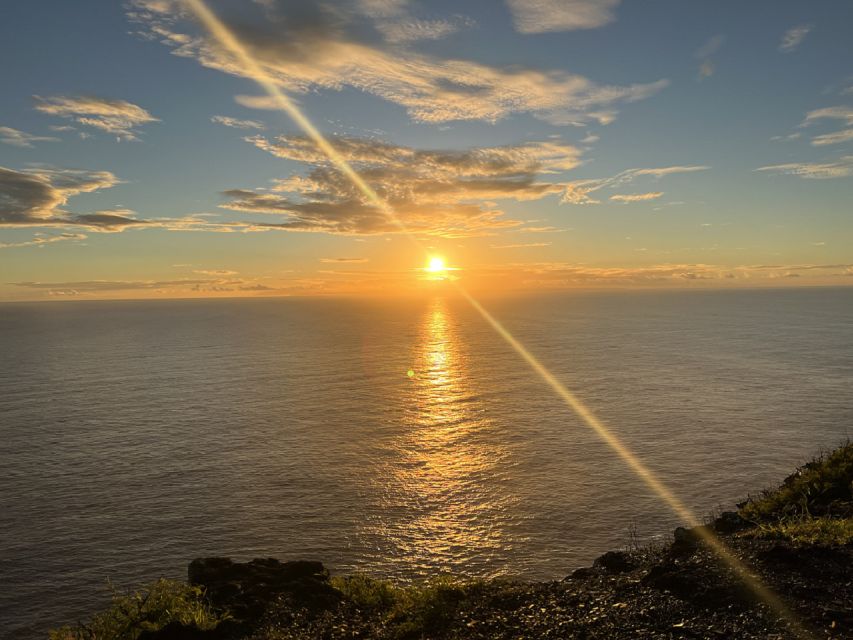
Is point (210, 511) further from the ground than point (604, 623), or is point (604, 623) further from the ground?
point (604, 623)

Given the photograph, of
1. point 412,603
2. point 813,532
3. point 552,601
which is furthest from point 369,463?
point 813,532

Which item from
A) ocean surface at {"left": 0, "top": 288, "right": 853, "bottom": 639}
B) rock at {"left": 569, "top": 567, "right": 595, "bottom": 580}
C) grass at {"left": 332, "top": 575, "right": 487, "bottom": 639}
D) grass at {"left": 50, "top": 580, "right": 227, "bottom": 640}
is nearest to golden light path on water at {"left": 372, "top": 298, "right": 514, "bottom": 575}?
ocean surface at {"left": 0, "top": 288, "right": 853, "bottom": 639}

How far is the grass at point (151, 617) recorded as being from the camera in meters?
23.2

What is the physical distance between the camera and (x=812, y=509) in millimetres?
32625

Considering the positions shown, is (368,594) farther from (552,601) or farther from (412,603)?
(552,601)

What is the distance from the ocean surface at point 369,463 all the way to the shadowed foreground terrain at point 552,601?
36.1ft

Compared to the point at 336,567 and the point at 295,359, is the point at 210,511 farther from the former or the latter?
the point at 295,359

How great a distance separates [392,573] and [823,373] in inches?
4200

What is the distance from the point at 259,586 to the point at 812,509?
103ft

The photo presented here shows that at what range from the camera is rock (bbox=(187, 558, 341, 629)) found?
84.3 ft

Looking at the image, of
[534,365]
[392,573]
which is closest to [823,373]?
[534,365]

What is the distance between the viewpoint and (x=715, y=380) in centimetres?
10788

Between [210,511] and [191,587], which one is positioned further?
[210,511]

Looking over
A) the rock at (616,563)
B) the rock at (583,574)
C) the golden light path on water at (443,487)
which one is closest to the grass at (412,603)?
the rock at (583,574)
